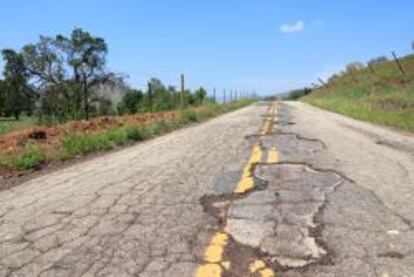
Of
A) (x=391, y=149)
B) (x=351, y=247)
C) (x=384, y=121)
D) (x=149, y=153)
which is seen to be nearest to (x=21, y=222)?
(x=351, y=247)

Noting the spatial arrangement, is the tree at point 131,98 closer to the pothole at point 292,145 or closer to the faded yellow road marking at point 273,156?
the pothole at point 292,145

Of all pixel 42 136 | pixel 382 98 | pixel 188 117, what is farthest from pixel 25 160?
pixel 382 98

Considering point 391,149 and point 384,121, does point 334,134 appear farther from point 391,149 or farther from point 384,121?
point 384,121

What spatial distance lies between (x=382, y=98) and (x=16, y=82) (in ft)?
136

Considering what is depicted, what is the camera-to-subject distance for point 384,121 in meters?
19.5

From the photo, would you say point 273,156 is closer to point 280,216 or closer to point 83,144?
point 280,216

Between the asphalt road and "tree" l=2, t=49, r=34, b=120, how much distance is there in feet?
164

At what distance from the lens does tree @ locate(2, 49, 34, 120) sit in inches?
2280

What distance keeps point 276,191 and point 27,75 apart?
55.7 meters

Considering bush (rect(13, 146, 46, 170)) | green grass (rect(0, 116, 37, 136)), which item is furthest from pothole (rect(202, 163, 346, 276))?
green grass (rect(0, 116, 37, 136))

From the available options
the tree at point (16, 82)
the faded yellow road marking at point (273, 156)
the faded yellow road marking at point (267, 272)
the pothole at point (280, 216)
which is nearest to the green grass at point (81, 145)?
the faded yellow road marking at point (273, 156)

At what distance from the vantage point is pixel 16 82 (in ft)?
196

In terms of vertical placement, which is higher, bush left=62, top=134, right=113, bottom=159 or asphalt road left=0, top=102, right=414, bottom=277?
asphalt road left=0, top=102, right=414, bottom=277

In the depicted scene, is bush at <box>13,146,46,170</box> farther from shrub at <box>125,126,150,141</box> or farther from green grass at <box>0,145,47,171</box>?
shrub at <box>125,126,150,141</box>
